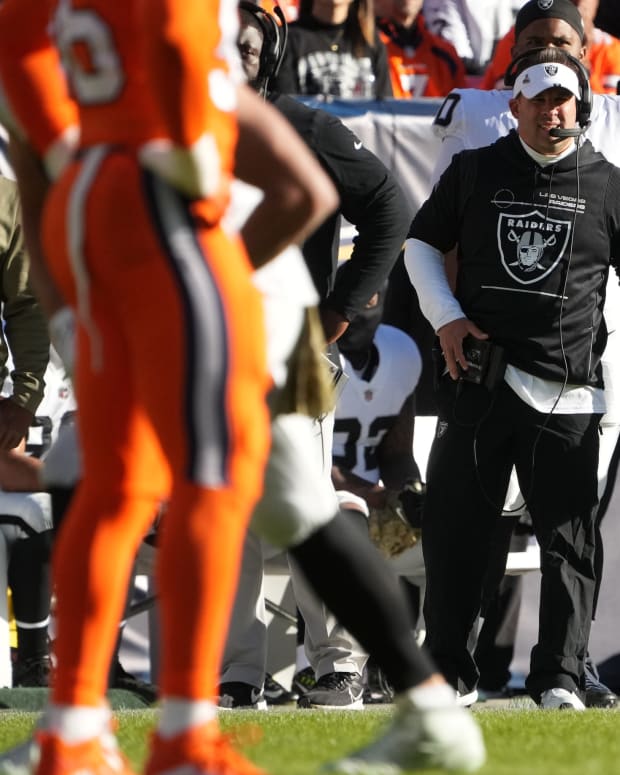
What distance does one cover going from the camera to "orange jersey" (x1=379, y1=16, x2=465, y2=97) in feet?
27.4

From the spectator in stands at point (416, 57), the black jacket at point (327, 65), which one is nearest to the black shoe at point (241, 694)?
the black jacket at point (327, 65)

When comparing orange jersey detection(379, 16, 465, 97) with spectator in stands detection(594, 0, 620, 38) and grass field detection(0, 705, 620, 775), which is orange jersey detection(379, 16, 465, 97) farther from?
grass field detection(0, 705, 620, 775)

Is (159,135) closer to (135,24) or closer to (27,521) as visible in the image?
(135,24)

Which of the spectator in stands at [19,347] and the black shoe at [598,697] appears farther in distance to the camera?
the spectator in stands at [19,347]

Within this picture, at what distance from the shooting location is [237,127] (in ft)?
8.73

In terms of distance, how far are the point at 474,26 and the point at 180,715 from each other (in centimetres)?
681

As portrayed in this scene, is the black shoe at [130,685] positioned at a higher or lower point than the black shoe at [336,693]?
lower

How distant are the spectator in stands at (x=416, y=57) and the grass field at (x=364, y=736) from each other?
4419mm

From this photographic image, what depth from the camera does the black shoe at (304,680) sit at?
6.01m

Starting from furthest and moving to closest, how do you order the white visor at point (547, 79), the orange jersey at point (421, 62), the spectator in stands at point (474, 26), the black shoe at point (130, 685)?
1. the spectator in stands at point (474, 26)
2. the orange jersey at point (421, 62)
3. the black shoe at point (130, 685)
4. the white visor at point (547, 79)

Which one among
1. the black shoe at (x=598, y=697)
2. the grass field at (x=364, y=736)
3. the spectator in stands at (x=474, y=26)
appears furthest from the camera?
the spectator in stands at (x=474, y=26)

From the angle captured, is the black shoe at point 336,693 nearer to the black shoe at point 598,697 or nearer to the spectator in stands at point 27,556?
the black shoe at point 598,697

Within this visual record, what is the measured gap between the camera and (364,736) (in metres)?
3.54

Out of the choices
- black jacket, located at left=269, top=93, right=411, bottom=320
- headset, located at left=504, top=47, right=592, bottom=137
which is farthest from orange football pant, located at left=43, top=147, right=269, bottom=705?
headset, located at left=504, top=47, right=592, bottom=137
